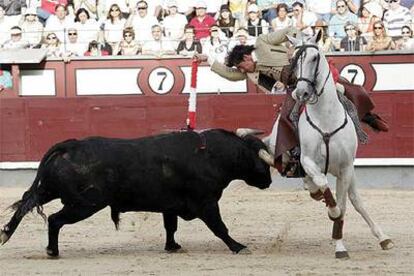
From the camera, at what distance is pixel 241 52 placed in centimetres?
861

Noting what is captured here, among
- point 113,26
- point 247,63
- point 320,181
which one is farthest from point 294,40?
point 113,26

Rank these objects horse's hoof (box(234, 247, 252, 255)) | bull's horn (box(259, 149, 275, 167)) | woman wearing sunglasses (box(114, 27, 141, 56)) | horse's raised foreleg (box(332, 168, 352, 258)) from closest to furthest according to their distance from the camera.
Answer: horse's raised foreleg (box(332, 168, 352, 258)) → horse's hoof (box(234, 247, 252, 255)) → bull's horn (box(259, 149, 275, 167)) → woman wearing sunglasses (box(114, 27, 141, 56))

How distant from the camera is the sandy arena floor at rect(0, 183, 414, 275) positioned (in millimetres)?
7340

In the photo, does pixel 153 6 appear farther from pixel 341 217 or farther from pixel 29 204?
pixel 341 217

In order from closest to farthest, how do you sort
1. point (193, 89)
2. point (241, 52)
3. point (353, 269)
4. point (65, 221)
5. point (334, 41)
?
point (353, 269), point (65, 221), point (241, 52), point (193, 89), point (334, 41)

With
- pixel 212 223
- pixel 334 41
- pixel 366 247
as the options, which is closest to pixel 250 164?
pixel 212 223

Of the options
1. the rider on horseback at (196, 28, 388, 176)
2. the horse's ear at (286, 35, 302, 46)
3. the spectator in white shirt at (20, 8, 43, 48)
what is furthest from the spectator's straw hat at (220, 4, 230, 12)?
the horse's ear at (286, 35, 302, 46)

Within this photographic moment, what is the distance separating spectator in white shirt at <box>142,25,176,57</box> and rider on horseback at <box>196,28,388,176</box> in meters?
5.35

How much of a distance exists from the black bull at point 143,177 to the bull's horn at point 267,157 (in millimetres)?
52

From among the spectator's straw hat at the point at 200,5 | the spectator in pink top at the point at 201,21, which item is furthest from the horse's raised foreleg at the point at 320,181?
the spectator's straw hat at the point at 200,5

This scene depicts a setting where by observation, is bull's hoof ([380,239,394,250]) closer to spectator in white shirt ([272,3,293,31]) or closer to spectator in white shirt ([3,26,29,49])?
spectator in white shirt ([272,3,293,31])

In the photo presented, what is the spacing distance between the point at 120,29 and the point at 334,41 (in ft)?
9.36

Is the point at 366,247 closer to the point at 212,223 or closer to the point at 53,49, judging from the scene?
the point at 212,223

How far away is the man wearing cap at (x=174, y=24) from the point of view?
46.6ft
